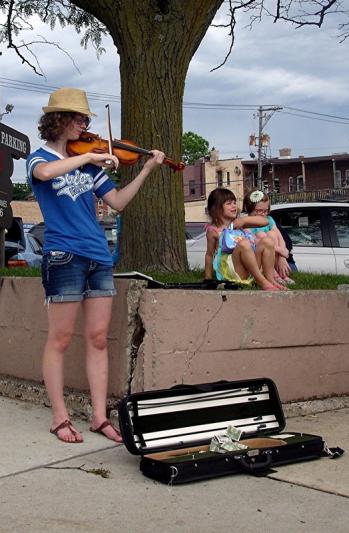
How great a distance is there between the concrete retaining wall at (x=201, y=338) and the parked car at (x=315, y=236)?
4215mm

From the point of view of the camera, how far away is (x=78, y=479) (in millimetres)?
3771

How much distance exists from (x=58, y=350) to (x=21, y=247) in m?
7.69

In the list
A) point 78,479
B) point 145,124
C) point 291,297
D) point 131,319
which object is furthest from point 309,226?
point 78,479

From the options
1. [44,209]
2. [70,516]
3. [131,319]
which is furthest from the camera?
[131,319]

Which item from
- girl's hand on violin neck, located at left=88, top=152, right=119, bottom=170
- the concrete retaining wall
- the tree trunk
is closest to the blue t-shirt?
girl's hand on violin neck, located at left=88, top=152, right=119, bottom=170

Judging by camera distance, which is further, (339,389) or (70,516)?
(339,389)

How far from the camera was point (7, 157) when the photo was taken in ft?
21.9

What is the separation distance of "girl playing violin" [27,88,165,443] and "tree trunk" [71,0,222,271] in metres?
1.97

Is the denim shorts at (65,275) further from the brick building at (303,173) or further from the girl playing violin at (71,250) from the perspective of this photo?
the brick building at (303,173)

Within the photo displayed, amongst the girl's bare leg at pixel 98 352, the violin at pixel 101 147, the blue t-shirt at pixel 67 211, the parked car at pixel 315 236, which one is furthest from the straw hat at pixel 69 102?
the parked car at pixel 315 236

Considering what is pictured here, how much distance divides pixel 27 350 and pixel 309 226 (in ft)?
18.3

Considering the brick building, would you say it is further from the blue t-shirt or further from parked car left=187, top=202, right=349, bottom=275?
the blue t-shirt

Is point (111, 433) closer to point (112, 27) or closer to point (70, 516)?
point (70, 516)

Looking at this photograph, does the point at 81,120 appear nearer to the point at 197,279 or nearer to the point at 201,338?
the point at 201,338
